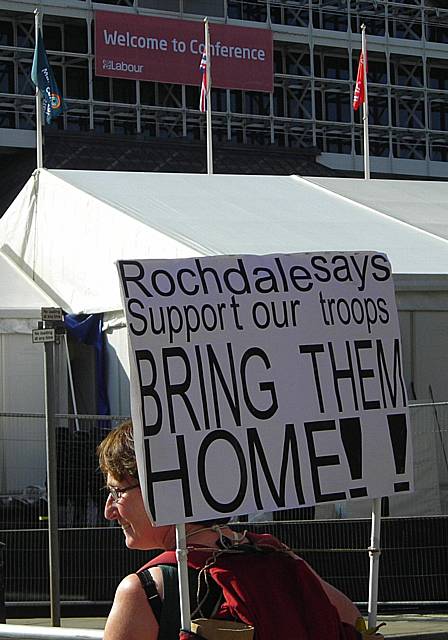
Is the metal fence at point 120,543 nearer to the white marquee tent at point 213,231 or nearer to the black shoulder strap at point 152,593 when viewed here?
the white marquee tent at point 213,231

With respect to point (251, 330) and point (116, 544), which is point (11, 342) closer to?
point (116, 544)

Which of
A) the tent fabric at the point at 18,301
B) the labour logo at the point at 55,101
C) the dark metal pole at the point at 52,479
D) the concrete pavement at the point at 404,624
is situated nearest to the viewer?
the dark metal pole at the point at 52,479

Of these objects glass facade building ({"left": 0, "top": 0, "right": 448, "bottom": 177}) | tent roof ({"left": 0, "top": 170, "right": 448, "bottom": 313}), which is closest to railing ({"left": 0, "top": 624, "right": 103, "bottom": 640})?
tent roof ({"left": 0, "top": 170, "right": 448, "bottom": 313})

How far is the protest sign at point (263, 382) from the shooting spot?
10.8 ft

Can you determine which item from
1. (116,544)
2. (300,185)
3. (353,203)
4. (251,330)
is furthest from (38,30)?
(251,330)

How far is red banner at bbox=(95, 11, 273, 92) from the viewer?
142ft

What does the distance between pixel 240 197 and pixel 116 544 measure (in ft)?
27.9

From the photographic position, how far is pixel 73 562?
36.9 ft

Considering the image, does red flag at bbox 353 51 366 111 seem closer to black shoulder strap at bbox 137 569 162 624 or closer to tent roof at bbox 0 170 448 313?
tent roof at bbox 0 170 448 313

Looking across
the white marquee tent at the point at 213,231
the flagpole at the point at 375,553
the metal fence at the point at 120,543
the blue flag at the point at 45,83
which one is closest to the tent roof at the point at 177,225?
the white marquee tent at the point at 213,231

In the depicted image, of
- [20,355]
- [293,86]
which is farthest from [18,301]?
[293,86]

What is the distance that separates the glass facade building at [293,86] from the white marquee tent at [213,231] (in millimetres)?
25743

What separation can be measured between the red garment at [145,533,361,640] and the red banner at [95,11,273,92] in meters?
40.7

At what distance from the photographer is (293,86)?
49.8 metres
